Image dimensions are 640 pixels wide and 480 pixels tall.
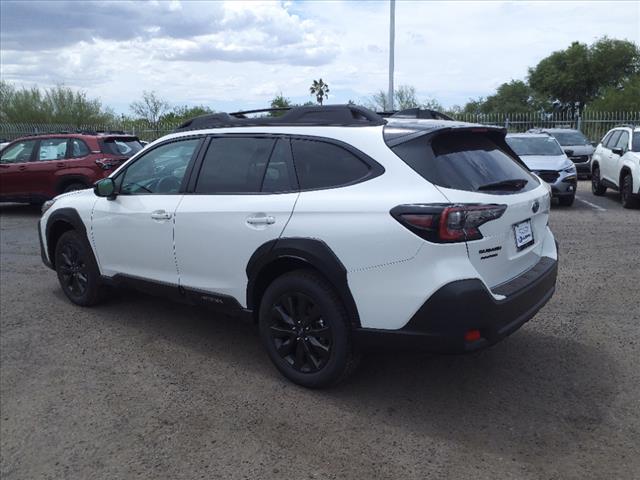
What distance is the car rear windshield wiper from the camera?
11.8 ft

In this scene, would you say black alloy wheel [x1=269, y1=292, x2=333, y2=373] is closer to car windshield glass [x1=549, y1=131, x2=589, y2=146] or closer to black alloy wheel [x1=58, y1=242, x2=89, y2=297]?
black alloy wheel [x1=58, y1=242, x2=89, y2=297]

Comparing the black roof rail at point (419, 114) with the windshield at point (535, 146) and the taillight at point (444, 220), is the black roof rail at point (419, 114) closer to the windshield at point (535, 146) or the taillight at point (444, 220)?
the taillight at point (444, 220)

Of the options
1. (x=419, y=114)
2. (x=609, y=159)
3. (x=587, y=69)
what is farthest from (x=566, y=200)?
(x=587, y=69)

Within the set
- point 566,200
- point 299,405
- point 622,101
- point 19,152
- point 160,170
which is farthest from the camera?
point 622,101

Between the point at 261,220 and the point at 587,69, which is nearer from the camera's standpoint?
the point at 261,220

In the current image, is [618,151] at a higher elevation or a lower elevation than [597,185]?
higher

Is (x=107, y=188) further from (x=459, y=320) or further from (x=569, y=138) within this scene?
(x=569, y=138)

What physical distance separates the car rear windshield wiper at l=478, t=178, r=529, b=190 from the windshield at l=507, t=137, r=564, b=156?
349 inches

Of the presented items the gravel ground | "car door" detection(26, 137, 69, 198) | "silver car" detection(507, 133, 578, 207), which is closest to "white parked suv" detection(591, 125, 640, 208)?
"silver car" detection(507, 133, 578, 207)

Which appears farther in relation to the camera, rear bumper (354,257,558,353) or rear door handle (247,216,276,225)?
rear door handle (247,216,276,225)

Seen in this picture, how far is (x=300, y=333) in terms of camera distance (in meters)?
3.91

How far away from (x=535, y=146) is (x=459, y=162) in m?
10.0

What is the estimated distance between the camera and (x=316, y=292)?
3.71 m

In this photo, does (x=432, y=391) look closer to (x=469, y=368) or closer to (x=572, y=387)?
(x=469, y=368)
